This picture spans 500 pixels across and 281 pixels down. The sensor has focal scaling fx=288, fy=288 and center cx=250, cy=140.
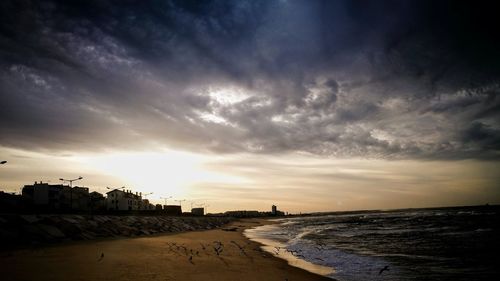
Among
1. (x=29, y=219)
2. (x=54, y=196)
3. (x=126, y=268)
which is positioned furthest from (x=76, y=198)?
(x=126, y=268)

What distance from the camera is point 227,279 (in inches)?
350

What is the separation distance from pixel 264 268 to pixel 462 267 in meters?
8.10

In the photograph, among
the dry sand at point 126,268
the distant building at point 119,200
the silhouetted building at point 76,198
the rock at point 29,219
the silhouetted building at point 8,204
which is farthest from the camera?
the distant building at point 119,200

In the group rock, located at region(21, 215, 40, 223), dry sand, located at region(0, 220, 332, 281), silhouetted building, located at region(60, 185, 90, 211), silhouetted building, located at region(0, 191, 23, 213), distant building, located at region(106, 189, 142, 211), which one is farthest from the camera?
distant building, located at region(106, 189, 142, 211)

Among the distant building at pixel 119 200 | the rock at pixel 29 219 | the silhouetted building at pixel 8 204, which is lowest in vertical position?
the distant building at pixel 119 200

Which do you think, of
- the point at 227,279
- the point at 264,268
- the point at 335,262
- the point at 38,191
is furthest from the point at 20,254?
the point at 38,191

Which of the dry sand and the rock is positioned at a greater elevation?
the rock

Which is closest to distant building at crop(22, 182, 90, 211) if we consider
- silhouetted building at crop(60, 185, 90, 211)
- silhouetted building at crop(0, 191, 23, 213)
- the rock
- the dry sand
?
silhouetted building at crop(60, 185, 90, 211)

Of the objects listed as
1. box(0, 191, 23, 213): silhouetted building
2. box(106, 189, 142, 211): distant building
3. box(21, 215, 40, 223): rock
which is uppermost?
box(21, 215, 40, 223): rock

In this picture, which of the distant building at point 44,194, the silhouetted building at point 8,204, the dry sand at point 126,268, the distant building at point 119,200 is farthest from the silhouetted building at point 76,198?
the dry sand at point 126,268

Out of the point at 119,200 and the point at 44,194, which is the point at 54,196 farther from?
the point at 119,200

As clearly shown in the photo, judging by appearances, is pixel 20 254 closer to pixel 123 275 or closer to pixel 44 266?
pixel 44 266

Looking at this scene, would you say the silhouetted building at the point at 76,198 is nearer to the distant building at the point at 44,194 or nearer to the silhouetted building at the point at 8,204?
the distant building at the point at 44,194

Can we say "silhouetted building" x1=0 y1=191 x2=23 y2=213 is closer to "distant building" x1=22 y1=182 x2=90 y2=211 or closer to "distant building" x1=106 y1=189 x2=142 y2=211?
"distant building" x1=22 y1=182 x2=90 y2=211
